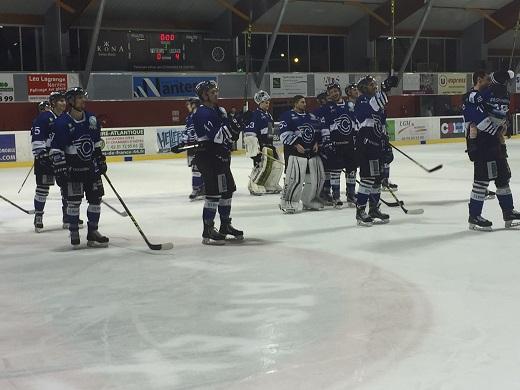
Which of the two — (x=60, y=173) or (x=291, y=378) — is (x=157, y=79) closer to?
(x=60, y=173)

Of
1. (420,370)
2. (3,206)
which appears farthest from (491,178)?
(3,206)

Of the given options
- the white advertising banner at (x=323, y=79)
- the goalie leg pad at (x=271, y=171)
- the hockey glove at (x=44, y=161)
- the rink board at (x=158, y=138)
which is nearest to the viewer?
the hockey glove at (x=44, y=161)

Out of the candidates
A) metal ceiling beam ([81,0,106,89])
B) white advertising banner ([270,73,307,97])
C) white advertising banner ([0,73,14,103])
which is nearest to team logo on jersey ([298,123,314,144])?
metal ceiling beam ([81,0,106,89])

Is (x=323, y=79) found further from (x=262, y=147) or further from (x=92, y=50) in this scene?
(x=262, y=147)

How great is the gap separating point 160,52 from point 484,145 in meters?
15.6

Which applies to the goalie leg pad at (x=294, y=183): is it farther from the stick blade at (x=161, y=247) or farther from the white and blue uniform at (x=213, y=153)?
the stick blade at (x=161, y=247)

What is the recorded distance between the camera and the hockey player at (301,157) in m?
7.26

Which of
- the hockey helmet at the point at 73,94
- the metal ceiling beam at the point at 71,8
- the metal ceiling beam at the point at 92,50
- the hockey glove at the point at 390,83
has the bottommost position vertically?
the hockey helmet at the point at 73,94

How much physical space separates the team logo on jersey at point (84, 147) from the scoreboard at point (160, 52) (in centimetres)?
1461

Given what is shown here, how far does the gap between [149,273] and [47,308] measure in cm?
93

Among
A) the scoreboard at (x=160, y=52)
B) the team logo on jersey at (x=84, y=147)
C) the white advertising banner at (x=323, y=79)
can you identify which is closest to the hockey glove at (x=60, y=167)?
the team logo on jersey at (x=84, y=147)

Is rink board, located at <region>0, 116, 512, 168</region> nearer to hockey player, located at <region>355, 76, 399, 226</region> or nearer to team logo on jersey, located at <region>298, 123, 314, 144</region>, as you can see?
team logo on jersey, located at <region>298, 123, 314, 144</region>

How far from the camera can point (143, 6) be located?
2066 centimetres

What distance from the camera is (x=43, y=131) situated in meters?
6.41
